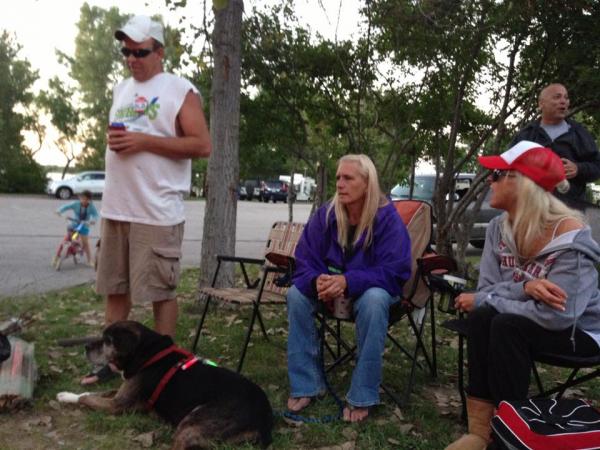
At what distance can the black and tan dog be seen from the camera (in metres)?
2.87

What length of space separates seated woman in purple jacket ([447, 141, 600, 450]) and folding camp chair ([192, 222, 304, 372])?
138 cm

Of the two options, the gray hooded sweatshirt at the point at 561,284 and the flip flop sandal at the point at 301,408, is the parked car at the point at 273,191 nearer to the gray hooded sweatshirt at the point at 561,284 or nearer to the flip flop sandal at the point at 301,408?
the flip flop sandal at the point at 301,408

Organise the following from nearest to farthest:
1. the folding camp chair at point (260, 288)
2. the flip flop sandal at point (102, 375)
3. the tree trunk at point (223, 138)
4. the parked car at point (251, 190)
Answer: the flip flop sandal at point (102, 375), the folding camp chair at point (260, 288), the tree trunk at point (223, 138), the parked car at point (251, 190)

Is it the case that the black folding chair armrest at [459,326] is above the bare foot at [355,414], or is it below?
above

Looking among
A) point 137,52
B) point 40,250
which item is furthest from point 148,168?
point 40,250

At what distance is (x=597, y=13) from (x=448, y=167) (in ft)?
7.56

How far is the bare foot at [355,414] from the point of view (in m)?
3.35

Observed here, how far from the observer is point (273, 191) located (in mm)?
47750

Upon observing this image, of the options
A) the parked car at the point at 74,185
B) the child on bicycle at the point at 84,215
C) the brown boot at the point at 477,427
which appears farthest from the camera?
the parked car at the point at 74,185

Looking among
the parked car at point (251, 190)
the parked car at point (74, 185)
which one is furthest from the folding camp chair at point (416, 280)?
the parked car at point (251, 190)

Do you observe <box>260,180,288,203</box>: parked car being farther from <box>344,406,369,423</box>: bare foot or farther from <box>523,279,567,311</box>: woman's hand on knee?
<box>523,279,567,311</box>: woman's hand on knee

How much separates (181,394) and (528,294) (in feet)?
5.51

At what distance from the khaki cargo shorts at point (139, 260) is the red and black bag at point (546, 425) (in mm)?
1909

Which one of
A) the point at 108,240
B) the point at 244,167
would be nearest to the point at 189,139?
the point at 108,240
